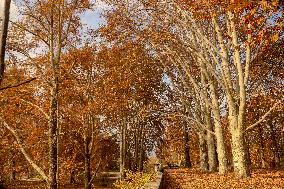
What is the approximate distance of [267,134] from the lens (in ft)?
174

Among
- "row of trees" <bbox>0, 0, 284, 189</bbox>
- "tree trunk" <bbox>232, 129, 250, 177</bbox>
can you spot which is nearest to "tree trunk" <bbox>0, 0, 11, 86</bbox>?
"row of trees" <bbox>0, 0, 284, 189</bbox>

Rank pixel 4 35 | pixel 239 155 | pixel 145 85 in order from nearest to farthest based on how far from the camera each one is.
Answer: pixel 4 35
pixel 239 155
pixel 145 85

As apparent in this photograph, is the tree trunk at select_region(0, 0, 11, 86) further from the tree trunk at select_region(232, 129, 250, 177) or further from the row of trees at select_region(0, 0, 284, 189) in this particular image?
the tree trunk at select_region(232, 129, 250, 177)

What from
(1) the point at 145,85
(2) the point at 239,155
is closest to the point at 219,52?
(2) the point at 239,155

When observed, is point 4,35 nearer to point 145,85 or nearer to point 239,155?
point 239,155

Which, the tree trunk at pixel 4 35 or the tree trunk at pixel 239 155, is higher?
the tree trunk at pixel 4 35

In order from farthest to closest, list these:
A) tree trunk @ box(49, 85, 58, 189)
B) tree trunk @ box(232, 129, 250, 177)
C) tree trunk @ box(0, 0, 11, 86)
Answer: tree trunk @ box(232, 129, 250, 177) < tree trunk @ box(49, 85, 58, 189) < tree trunk @ box(0, 0, 11, 86)

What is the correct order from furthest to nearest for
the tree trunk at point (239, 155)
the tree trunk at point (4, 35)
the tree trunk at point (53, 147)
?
the tree trunk at point (239, 155) < the tree trunk at point (53, 147) < the tree trunk at point (4, 35)

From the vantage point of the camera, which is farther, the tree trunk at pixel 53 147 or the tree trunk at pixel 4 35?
the tree trunk at pixel 53 147

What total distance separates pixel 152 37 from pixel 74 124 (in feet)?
47.9

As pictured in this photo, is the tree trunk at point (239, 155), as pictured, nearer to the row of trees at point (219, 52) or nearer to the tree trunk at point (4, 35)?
the row of trees at point (219, 52)

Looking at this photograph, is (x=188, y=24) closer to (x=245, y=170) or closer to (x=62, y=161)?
(x=245, y=170)

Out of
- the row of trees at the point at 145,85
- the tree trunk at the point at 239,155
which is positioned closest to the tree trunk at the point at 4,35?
the row of trees at the point at 145,85

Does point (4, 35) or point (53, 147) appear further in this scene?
point (53, 147)
